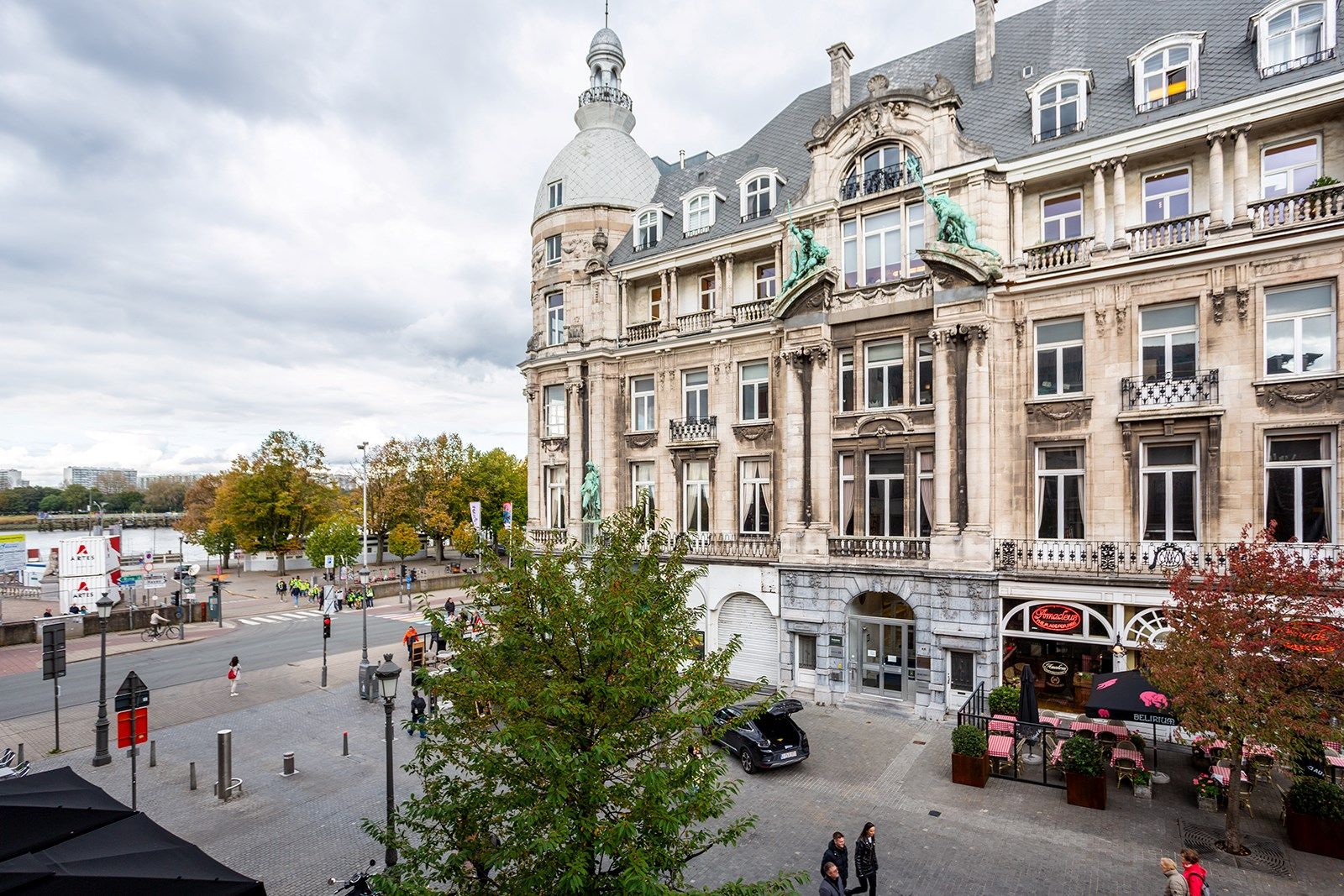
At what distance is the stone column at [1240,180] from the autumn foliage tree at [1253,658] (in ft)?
32.3

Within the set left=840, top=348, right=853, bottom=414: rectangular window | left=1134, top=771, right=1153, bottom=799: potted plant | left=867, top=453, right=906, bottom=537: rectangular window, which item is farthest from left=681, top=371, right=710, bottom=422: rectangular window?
left=1134, top=771, right=1153, bottom=799: potted plant

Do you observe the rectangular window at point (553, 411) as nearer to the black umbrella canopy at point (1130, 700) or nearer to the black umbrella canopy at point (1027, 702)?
the black umbrella canopy at point (1027, 702)

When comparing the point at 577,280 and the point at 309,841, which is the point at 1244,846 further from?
the point at 577,280

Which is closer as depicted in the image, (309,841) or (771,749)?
(309,841)

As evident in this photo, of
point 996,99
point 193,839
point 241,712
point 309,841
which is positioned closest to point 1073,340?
point 996,99

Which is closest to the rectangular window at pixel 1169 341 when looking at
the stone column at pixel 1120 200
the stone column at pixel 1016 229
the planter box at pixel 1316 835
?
the stone column at pixel 1120 200

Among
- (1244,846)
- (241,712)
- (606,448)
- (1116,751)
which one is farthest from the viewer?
(606,448)

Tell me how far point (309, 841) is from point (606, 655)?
11070 mm

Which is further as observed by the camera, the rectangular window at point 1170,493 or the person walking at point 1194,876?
the rectangular window at point 1170,493

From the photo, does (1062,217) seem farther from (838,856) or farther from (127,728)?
(127,728)

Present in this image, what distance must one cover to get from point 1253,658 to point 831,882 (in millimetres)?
9156

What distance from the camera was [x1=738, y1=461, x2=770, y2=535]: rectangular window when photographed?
26.6m

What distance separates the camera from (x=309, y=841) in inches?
565

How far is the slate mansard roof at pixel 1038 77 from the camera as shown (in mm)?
19969
